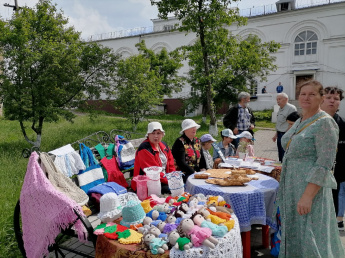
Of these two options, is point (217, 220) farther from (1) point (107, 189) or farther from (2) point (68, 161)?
(2) point (68, 161)

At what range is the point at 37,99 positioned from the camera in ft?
29.6

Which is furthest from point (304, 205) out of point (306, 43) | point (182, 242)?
point (306, 43)

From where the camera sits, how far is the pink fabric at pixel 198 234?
2133mm

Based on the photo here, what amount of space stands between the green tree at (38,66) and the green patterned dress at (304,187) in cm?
809

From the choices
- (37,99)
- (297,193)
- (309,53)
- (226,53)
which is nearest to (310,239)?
(297,193)

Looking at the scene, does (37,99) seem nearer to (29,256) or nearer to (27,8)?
(27,8)

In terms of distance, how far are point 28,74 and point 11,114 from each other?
144 cm

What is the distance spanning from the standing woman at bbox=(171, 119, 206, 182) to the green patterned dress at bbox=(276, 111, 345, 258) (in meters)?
1.88

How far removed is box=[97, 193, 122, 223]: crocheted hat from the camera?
2.67 meters

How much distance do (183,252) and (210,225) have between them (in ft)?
1.12

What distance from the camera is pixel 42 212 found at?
2.78 metres

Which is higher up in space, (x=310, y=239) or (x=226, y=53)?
(x=226, y=53)

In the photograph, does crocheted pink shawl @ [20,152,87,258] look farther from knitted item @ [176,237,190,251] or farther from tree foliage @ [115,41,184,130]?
tree foliage @ [115,41,184,130]

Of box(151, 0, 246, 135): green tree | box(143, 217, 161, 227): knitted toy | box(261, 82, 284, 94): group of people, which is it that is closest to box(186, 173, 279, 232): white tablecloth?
box(143, 217, 161, 227): knitted toy
